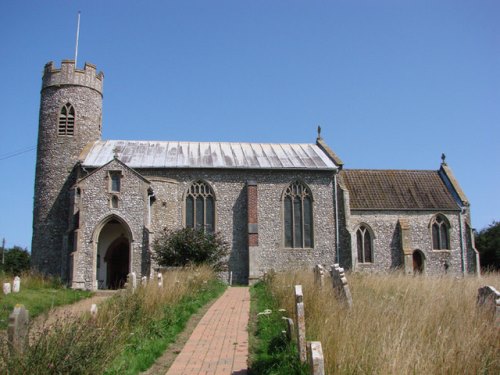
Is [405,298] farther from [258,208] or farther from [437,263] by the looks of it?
[437,263]

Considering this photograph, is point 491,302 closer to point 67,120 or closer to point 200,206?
point 200,206

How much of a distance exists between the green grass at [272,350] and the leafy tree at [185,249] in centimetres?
1305

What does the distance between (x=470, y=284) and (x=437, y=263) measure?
21.3m

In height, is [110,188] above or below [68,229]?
above

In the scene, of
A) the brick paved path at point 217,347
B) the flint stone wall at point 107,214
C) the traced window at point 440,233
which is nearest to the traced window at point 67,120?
the flint stone wall at point 107,214

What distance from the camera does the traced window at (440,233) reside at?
3278 centimetres

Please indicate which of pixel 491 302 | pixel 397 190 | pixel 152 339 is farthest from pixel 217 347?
pixel 397 190

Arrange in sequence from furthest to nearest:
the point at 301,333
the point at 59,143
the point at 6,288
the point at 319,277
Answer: the point at 59,143, the point at 6,288, the point at 319,277, the point at 301,333

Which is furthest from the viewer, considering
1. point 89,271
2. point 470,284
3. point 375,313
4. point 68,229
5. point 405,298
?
point 68,229

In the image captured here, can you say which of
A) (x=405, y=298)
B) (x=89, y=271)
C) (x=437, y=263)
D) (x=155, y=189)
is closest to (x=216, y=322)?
(x=405, y=298)

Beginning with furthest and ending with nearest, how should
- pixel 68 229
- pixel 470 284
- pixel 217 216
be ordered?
pixel 217 216, pixel 68 229, pixel 470 284

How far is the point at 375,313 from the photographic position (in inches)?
310

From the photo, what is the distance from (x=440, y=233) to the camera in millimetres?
32938

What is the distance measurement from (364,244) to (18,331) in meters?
28.0
